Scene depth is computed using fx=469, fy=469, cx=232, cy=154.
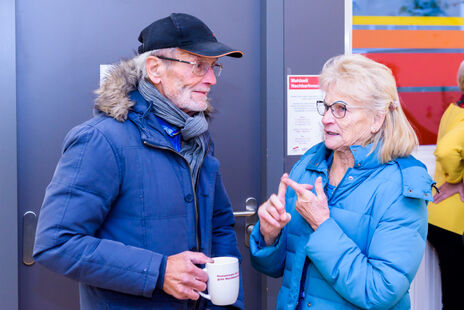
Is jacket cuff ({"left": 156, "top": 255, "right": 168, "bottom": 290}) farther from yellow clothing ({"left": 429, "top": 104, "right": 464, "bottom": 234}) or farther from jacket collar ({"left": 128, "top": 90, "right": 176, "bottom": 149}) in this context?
yellow clothing ({"left": 429, "top": 104, "right": 464, "bottom": 234})

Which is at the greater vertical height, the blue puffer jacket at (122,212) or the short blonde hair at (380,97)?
the short blonde hair at (380,97)

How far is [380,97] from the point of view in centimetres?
142

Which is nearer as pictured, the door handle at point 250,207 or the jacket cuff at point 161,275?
the jacket cuff at point 161,275

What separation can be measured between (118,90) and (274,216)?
62 centimetres

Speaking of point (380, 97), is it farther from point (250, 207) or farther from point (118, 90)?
point (250, 207)

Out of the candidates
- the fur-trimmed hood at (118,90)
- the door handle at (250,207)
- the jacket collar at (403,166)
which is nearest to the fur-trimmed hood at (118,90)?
the fur-trimmed hood at (118,90)

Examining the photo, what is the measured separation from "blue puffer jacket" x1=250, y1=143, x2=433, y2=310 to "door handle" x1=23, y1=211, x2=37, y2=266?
1.14 m

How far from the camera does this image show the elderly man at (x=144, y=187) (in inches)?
51.1

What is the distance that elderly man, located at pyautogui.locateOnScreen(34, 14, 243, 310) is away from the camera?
4.26ft

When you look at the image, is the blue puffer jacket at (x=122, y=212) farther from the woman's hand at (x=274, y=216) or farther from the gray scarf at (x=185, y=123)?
the woman's hand at (x=274, y=216)

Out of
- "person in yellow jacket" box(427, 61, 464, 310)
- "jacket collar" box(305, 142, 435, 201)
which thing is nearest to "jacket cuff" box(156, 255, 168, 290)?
"jacket collar" box(305, 142, 435, 201)

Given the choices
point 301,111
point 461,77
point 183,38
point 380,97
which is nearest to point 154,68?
point 183,38

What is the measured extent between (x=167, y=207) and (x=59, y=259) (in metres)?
0.34

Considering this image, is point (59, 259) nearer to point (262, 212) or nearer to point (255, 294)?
point (262, 212)
